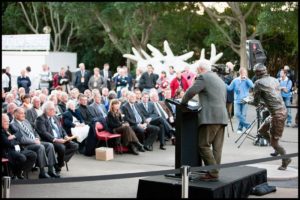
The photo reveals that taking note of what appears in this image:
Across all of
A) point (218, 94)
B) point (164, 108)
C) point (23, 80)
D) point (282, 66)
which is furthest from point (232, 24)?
point (218, 94)

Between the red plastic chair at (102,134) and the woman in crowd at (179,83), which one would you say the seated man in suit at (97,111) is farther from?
the woman in crowd at (179,83)

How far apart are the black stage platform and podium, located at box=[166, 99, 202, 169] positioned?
0.21 m

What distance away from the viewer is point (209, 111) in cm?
597

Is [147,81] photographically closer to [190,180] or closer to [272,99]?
[272,99]

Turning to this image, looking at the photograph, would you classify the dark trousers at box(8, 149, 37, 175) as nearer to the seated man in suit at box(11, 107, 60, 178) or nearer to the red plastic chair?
the seated man in suit at box(11, 107, 60, 178)

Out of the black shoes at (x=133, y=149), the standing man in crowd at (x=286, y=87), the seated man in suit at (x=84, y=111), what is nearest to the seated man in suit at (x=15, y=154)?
the seated man in suit at (x=84, y=111)

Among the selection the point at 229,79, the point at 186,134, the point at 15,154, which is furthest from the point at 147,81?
the point at 186,134

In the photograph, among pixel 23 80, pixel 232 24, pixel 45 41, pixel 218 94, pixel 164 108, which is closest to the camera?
pixel 218 94

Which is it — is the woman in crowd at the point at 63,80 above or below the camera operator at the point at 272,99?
above

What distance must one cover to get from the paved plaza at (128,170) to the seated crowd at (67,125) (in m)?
0.30

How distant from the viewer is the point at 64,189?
654 cm

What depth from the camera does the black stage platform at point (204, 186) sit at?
18.4 feet

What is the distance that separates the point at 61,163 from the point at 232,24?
688 cm

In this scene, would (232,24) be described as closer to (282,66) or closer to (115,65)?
(282,66)
